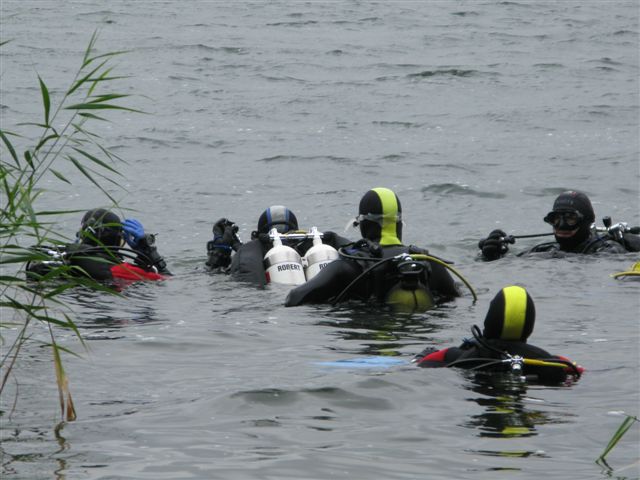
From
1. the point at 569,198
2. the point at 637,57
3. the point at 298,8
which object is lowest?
the point at 569,198

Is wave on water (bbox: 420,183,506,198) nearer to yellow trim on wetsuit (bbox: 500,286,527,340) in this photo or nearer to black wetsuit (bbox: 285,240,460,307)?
black wetsuit (bbox: 285,240,460,307)

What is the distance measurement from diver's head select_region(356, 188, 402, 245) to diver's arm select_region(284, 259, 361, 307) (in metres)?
0.36

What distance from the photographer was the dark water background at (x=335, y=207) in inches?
189

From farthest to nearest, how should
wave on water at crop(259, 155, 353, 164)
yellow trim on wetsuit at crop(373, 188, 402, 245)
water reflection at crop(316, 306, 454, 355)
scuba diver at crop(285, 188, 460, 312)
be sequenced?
wave on water at crop(259, 155, 353, 164), yellow trim on wetsuit at crop(373, 188, 402, 245), scuba diver at crop(285, 188, 460, 312), water reflection at crop(316, 306, 454, 355)

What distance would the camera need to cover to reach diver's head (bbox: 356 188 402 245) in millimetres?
7867

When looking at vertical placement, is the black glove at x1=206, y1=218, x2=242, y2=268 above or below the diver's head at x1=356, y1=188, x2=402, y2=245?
below

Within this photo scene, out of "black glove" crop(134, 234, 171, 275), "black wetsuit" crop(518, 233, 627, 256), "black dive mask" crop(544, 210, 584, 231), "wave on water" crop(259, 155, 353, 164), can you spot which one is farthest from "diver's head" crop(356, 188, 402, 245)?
"wave on water" crop(259, 155, 353, 164)

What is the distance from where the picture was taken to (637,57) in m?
23.6

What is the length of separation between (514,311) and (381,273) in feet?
6.77

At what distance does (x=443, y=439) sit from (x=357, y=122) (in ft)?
45.3

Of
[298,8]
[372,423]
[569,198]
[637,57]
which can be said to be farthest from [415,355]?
[298,8]

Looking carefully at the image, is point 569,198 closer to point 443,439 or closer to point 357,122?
point 443,439

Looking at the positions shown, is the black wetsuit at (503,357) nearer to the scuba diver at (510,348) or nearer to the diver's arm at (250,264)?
the scuba diver at (510,348)

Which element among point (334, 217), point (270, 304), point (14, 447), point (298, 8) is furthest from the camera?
point (298, 8)
